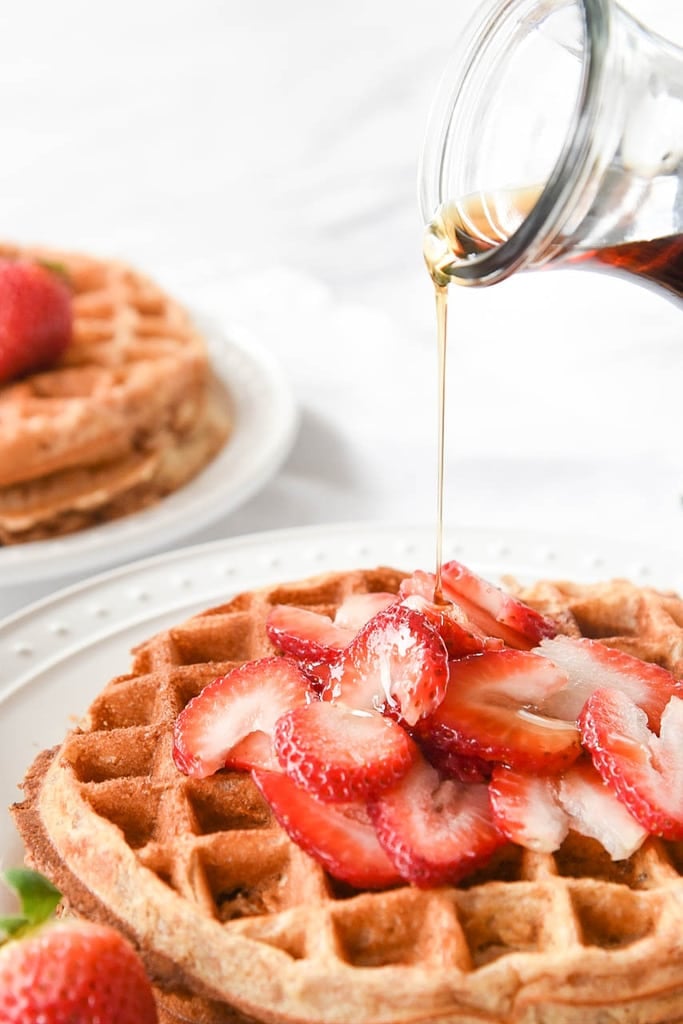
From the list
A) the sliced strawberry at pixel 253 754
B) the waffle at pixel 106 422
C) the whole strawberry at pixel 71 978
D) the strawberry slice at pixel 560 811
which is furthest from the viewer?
the waffle at pixel 106 422

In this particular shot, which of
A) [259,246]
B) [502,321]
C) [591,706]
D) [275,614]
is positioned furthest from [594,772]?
[259,246]

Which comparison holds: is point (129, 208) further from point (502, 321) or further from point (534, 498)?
point (534, 498)

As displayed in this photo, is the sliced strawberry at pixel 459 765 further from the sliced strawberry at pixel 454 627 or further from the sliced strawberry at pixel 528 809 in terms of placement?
the sliced strawberry at pixel 454 627

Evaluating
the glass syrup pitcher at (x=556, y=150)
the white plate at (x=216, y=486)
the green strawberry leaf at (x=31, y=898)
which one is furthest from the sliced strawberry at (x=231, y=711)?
the white plate at (x=216, y=486)

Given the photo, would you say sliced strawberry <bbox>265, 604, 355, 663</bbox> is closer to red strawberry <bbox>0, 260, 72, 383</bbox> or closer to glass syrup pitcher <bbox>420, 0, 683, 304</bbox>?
glass syrup pitcher <bbox>420, 0, 683, 304</bbox>

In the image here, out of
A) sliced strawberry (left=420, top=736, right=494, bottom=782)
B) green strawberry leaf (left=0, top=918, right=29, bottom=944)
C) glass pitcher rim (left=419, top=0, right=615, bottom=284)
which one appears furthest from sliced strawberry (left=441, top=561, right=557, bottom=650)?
green strawberry leaf (left=0, top=918, right=29, bottom=944)

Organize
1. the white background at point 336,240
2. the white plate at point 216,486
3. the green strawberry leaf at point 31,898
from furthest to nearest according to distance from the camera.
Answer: the white background at point 336,240 → the white plate at point 216,486 → the green strawberry leaf at point 31,898
